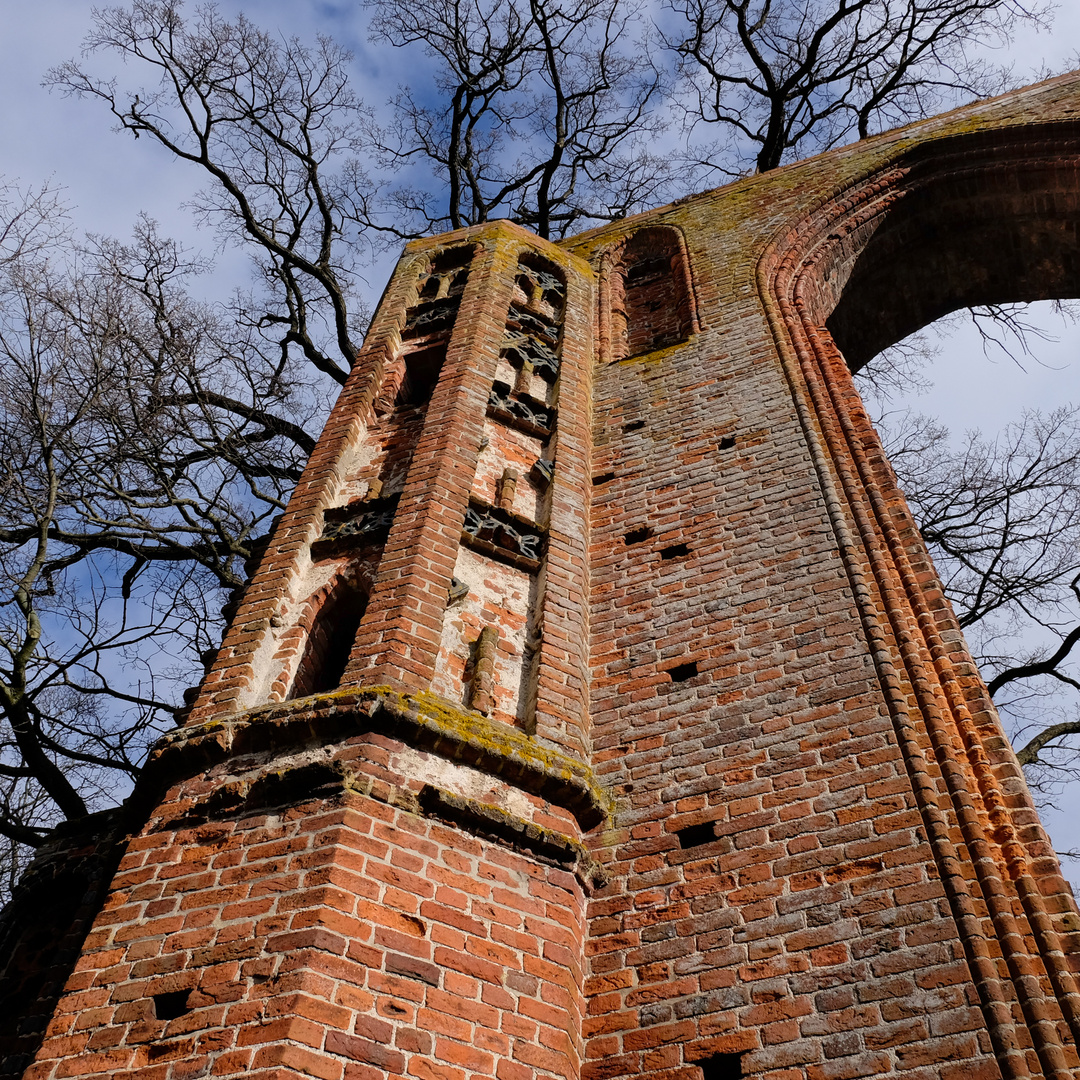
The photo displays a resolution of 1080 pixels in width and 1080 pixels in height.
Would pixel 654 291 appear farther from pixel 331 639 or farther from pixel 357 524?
pixel 331 639

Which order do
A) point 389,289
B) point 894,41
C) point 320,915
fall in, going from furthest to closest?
point 894,41 → point 389,289 → point 320,915

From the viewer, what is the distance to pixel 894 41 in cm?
1369

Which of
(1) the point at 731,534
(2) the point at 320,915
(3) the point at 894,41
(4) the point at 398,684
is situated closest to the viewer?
(2) the point at 320,915

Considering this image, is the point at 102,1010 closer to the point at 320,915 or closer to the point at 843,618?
the point at 320,915

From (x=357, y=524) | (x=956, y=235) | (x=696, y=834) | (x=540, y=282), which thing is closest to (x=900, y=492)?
(x=696, y=834)

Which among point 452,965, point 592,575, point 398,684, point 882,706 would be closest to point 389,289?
point 592,575

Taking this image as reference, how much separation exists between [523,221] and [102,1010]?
490 inches

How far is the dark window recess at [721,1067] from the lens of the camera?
379 cm

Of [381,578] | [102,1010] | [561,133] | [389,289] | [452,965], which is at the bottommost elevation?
[102,1010]

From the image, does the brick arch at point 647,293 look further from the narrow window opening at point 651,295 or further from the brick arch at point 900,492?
the brick arch at point 900,492

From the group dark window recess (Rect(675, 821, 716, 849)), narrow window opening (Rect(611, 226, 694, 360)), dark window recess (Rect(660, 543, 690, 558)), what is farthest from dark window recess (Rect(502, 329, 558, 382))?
dark window recess (Rect(675, 821, 716, 849))

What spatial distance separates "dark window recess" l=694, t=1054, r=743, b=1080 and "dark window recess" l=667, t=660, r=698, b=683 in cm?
208

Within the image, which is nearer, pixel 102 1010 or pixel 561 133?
pixel 102 1010

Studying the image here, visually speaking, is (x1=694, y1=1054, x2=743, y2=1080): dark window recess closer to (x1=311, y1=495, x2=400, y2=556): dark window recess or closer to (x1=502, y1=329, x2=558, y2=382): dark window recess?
(x1=311, y1=495, x2=400, y2=556): dark window recess
